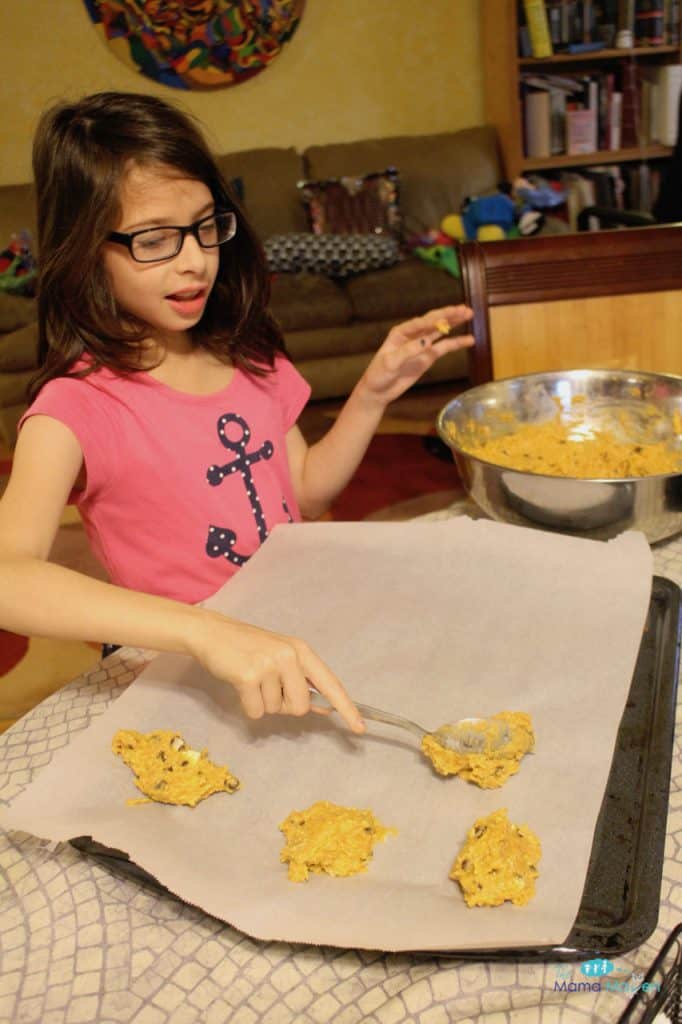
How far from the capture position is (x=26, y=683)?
2066 millimetres

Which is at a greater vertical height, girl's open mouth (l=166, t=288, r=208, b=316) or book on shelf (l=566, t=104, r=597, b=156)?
girl's open mouth (l=166, t=288, r=208, b=316)

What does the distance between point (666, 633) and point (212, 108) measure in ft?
13.0

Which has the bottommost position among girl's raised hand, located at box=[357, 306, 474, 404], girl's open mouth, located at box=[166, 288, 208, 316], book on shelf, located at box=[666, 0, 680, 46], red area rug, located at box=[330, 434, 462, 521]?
red area rug, located at box=[330, 434, 462, 521]

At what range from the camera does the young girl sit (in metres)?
0.74

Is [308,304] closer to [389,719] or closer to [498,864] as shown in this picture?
[389,719]

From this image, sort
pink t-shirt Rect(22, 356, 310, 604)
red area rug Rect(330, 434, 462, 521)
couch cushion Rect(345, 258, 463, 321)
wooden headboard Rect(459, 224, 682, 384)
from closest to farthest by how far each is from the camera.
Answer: pink t-shirt Rect(22, 356, 310, 604) → wooden headboard Rect(459, 224, 682, 384) → red area rug Rect(330, 434, 462, 521) → couch cushion Rect(345, 258, 463, 321)

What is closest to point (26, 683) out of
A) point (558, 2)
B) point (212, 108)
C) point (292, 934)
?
point (292, 934)

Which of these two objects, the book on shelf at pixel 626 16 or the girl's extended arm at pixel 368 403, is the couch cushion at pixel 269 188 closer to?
the book on shelf at pixel 626 16

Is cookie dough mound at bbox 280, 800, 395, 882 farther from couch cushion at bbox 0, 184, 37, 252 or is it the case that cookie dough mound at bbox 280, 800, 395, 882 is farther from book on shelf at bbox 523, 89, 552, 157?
book on shelf at bbox 523, 89, 552, 157

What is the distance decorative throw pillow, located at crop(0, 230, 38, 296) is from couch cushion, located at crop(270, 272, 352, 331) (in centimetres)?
98

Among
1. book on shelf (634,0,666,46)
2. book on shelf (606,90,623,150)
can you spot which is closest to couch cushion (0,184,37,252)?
book on shelf (606,90,623,150)

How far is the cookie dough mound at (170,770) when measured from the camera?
0.67 meters

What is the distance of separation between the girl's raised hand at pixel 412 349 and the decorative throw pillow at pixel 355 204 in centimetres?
289

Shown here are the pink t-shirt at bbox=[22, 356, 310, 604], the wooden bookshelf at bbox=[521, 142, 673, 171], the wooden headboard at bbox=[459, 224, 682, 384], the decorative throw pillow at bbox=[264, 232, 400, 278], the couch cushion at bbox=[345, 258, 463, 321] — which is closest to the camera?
the pink t-shirt at bbox=[22, 356, 310, 604]
